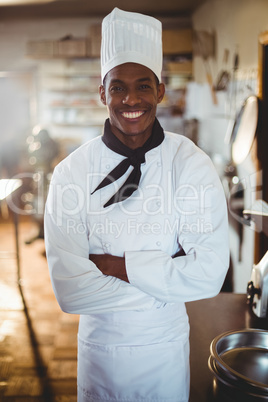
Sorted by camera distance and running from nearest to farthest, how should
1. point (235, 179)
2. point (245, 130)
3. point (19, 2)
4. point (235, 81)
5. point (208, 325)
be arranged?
1. point (208, 325)
2. point (245, 130)
3. point (235, 179)
4. point (235, 81)
5. point (19, 2)

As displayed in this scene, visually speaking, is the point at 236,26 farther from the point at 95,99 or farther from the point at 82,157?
the point at 95,99

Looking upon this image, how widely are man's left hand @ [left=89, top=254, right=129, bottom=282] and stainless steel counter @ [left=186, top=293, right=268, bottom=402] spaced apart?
35 cm

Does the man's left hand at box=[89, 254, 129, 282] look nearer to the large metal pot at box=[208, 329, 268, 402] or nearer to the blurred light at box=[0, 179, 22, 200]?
the large metal pot at box=[208, 329, 268, 402]

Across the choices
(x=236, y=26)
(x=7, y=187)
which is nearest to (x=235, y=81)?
(x=236, y=26)

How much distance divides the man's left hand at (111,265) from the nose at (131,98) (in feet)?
1.48

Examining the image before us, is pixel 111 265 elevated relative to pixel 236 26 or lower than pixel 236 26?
lower

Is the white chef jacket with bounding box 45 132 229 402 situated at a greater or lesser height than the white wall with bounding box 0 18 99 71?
lesser

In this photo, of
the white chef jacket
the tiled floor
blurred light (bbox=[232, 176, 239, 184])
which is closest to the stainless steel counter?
the white chef jacket

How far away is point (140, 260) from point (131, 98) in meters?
0.47

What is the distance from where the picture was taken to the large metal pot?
0.86 meters

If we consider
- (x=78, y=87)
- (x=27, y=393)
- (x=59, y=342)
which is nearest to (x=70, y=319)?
(x=59, y=342)

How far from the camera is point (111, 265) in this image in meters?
1.15

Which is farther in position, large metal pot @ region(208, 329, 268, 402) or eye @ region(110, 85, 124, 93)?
eye @ region(110, 85, 124, 93)

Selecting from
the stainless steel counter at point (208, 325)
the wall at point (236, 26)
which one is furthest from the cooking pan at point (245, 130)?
the stainless steel counter at point (208, 325)
